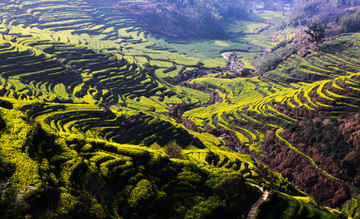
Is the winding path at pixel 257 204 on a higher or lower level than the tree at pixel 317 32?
lower

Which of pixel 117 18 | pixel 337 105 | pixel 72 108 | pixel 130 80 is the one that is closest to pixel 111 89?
pixel 130 80

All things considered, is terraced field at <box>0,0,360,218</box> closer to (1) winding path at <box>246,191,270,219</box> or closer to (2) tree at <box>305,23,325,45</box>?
(1) winding path at <box>246,191,270,219</box>

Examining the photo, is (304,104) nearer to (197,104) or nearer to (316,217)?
(197,104)

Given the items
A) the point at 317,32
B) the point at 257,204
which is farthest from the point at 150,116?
the point at 317,32

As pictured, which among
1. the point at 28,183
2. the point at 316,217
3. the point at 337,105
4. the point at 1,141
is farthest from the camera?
the point at 337,105

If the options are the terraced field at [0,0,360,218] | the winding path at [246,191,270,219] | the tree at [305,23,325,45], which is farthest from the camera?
the tree at [305,23,325,45]

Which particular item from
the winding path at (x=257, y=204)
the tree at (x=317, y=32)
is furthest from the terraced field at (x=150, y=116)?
the tree at (x=317, y=32)

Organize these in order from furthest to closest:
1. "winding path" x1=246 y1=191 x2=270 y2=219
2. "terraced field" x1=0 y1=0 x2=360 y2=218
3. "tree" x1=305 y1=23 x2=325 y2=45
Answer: "tree" x1=305 y1=23 x2=325 y2=45 → "winding path" x1=246 y1=191 x2=270 y2=219 → "terraced field" x1=0 y1=0 x2=360 y2=218

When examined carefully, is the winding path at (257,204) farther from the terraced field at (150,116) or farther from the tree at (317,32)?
the tree at (317,32)

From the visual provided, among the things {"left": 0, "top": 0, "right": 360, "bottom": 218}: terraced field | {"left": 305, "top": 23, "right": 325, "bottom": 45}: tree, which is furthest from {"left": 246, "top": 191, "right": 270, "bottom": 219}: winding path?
{"left": 305, "top": 23, "right": 325, "bottom": 45}: tree

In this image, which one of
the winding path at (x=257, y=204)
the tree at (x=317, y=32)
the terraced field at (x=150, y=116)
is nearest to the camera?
the terraced field at (x=150, y=116)

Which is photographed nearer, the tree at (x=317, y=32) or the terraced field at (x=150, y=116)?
the terraced field at (x=150, y=116)
